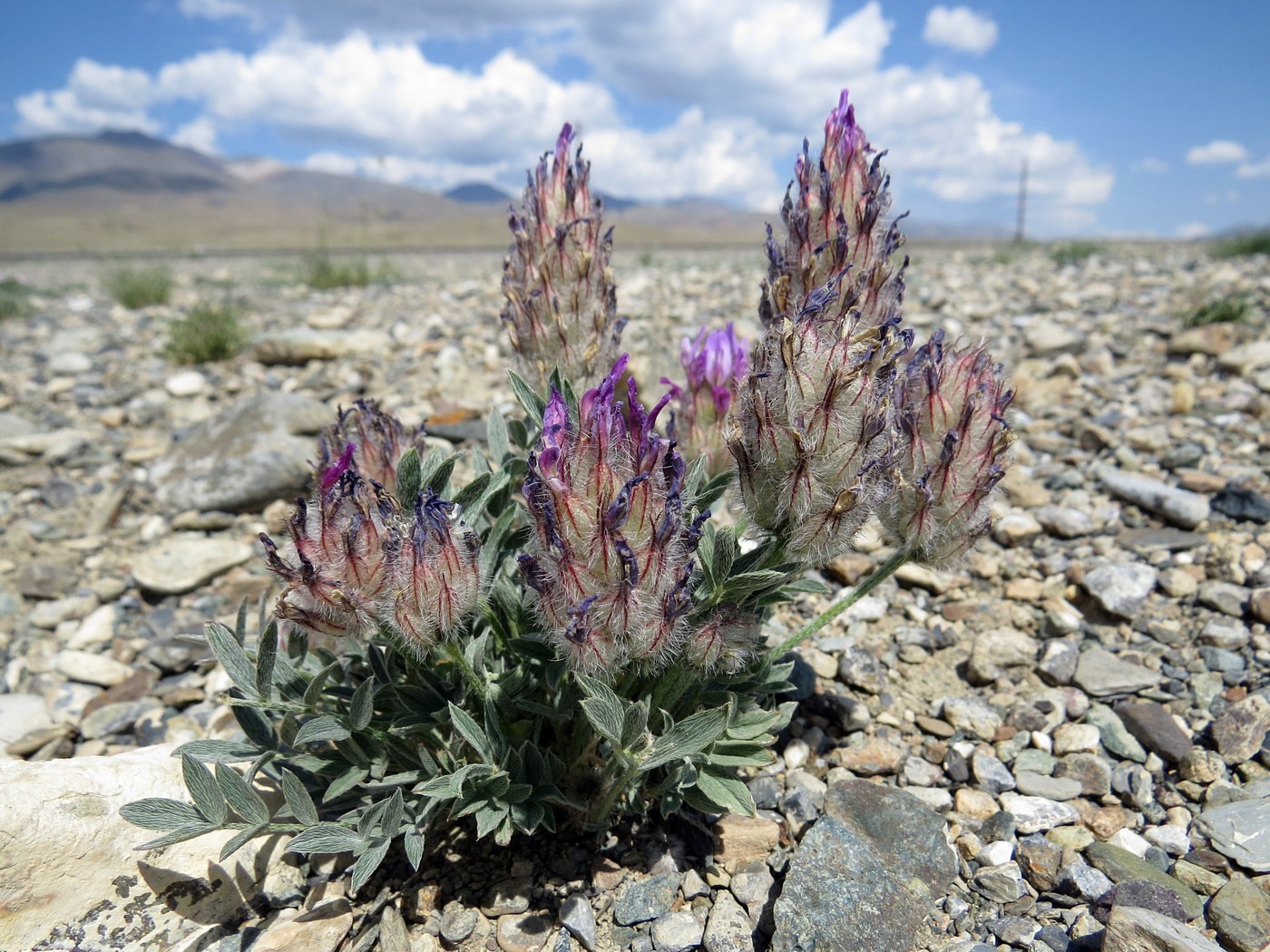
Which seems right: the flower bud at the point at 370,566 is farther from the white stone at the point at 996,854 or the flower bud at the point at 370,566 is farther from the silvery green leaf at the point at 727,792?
the white stone at the point at 996,854

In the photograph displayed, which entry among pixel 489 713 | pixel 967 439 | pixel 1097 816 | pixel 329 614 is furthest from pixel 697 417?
pixel 1097 816

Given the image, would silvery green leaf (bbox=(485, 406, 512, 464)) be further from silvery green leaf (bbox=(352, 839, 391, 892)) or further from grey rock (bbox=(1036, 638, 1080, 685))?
grey rock (bbox=(1036, 638, 1080, 685))

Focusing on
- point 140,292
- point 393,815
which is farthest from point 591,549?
point 140,292

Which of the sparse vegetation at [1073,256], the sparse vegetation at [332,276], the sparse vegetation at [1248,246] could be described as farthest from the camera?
the sparse vegetation at [1248,246]

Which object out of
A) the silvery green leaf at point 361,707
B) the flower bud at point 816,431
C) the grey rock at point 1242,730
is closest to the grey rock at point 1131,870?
the grey rock at point 1242,730

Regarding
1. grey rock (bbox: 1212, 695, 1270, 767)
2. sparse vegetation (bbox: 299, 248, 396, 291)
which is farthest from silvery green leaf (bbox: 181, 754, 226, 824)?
sparse vegetation (bbox: 299, 248, 396, 291)

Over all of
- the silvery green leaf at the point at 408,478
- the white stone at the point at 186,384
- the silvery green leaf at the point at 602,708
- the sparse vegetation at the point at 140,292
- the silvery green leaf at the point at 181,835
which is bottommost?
the silvery green leaf at the point at 181,835
